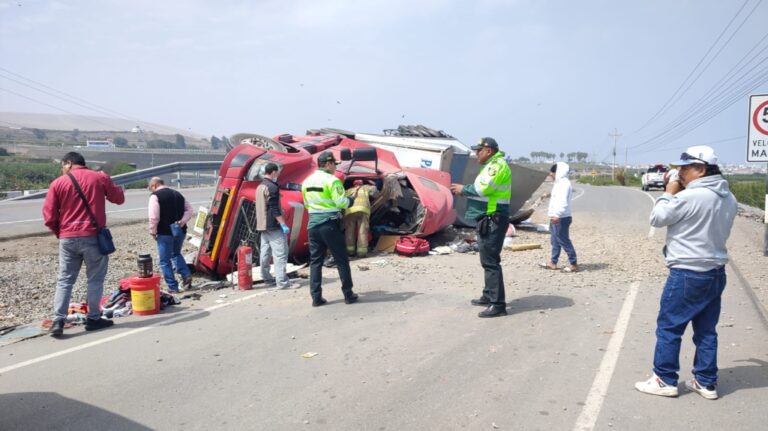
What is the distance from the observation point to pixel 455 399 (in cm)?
400

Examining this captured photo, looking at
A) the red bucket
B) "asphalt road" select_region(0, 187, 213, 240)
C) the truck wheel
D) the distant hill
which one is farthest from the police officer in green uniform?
the distant hill

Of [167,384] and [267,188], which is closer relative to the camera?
[167,384]

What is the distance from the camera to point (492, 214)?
6.11 metres

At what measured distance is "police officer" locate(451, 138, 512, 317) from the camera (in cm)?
605

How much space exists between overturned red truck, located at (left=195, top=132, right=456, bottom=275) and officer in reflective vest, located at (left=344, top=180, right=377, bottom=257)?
472mm

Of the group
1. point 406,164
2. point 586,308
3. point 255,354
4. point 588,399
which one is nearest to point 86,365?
point 255,354

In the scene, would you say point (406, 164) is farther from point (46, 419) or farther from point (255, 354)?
point (46, 419)

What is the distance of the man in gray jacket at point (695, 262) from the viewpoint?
384cm

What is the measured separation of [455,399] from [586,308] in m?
3.01

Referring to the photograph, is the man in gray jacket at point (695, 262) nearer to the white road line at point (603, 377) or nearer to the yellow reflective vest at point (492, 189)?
the white road line at point (603, 377)

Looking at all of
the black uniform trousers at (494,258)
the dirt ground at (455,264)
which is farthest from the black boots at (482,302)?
the dirt ground at (455,264)

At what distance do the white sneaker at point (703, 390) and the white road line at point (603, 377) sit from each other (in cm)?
56

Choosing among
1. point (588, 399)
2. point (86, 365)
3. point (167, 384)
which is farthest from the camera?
point (86, 365)

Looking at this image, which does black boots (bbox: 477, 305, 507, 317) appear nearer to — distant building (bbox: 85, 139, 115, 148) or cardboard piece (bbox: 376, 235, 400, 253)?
cardboard piece (bbox: 376, 235, 400, 253)
